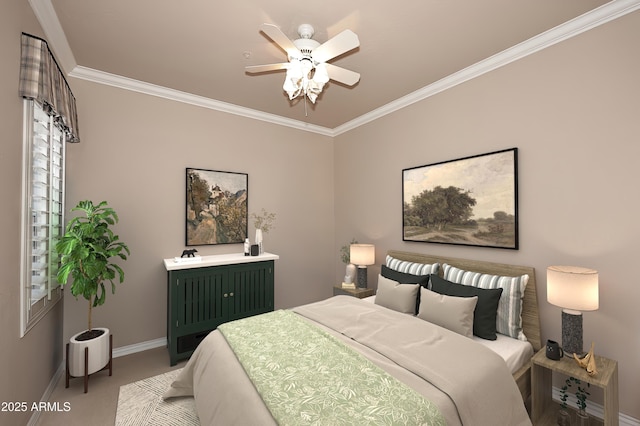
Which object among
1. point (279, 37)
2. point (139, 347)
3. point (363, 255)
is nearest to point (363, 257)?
point (363, 255)

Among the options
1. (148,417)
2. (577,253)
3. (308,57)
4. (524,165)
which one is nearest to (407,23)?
(308,57)

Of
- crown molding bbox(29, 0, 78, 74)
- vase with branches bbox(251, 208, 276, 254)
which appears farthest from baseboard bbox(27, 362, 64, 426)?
crown molding bbox(29, 0, 78, 74)

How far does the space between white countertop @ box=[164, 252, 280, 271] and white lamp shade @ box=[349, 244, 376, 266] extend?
3.53 feet

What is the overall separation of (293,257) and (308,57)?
300cm

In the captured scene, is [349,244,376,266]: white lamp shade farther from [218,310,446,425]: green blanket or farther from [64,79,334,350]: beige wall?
[218,310,446,425]: green blanket

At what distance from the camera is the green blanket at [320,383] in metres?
1.34

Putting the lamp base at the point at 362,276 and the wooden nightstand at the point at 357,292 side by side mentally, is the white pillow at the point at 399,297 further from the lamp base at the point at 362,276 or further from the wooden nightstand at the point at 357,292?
the lamp base at the point at 362,276

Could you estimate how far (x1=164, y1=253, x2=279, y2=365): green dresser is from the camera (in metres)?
3.01

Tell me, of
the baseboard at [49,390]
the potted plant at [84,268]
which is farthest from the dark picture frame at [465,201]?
the baseboard at [49,390]

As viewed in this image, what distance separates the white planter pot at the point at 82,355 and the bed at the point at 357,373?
83cm

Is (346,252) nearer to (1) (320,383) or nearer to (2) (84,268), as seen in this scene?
(1) (320,383)

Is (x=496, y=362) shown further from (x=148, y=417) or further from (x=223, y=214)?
(x=223, y=214)

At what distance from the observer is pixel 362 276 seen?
3.91 metres

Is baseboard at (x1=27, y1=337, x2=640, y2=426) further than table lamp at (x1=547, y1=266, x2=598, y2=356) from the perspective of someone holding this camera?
Yes
